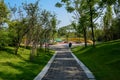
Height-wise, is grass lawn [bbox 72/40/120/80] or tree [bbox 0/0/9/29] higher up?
tree [bbox 0/0/9/29]

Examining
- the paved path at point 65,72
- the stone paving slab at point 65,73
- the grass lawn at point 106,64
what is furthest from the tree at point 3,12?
the grass lawn at point 106,64

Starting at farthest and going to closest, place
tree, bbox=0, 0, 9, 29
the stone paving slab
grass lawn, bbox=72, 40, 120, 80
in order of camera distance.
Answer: tree, bbox=0, 0, 9, 29
grass lawn, bbox=72, 40, 120, 80
the stone paving slab

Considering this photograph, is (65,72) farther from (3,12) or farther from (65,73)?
(3,12)

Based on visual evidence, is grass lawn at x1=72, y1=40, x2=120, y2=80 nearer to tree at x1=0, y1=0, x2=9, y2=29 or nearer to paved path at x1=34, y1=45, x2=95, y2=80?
paved path at x1=34, y1=45, x2=95, y2=80

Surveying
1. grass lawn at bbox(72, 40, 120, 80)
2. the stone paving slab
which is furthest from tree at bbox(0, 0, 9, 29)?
grass lawn at bbox(72, 40, 120, 80)

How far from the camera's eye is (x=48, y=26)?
185 ft

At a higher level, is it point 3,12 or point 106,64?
point 3,12

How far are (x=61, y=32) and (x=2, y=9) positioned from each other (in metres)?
104

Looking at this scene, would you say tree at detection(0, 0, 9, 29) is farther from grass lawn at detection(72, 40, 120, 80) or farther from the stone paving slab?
grass lawn at detection(72, 40, 120, 80)

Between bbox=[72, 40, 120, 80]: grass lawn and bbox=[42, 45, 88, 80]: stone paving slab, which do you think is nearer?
bbox=[42, 45, 88, 80]: stone paving slab

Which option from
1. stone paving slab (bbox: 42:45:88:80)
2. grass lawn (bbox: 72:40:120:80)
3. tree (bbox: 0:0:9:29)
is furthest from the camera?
tree (bbox: 0:0:9:29)

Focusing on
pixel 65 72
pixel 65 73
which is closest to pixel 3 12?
pixel 65 72

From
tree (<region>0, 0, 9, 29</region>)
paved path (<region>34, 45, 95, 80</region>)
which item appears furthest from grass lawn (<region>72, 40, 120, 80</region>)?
tree (<region>0, 0, 9, 29</region>)

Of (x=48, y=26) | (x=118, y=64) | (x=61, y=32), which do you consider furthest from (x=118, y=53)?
(x=61, y=32)
